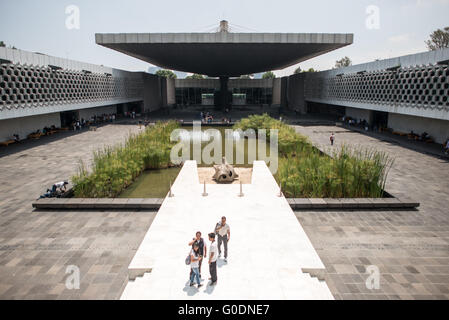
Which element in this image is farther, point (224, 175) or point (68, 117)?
point (68, 117)

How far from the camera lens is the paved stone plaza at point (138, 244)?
249 inches

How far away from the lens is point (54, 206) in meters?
10.4

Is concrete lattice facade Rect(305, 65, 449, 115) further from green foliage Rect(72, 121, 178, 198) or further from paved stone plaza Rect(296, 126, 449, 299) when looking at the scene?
green foliage Rect(72, 121, 178, 198)

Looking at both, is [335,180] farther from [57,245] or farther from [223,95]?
[223,95]

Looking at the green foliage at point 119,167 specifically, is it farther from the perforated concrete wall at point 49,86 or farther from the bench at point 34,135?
the bench at point 34,135

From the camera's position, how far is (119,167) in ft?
41.8

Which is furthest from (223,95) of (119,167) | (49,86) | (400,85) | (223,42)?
(119,167)

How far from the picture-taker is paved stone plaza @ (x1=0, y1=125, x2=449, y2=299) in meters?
6.33

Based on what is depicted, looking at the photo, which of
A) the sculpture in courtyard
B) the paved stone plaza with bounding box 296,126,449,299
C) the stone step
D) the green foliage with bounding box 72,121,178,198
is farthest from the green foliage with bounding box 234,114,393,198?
the green foliage with bounding box 72,121,178,198

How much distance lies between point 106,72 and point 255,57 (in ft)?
59.4

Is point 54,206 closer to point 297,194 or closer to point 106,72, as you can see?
point 297,194

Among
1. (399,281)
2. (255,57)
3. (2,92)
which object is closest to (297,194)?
(399,281)

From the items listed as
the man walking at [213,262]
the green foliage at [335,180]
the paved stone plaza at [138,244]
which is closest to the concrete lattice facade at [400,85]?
the paved stone plaza at [138,244]

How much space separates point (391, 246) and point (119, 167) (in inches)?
398
